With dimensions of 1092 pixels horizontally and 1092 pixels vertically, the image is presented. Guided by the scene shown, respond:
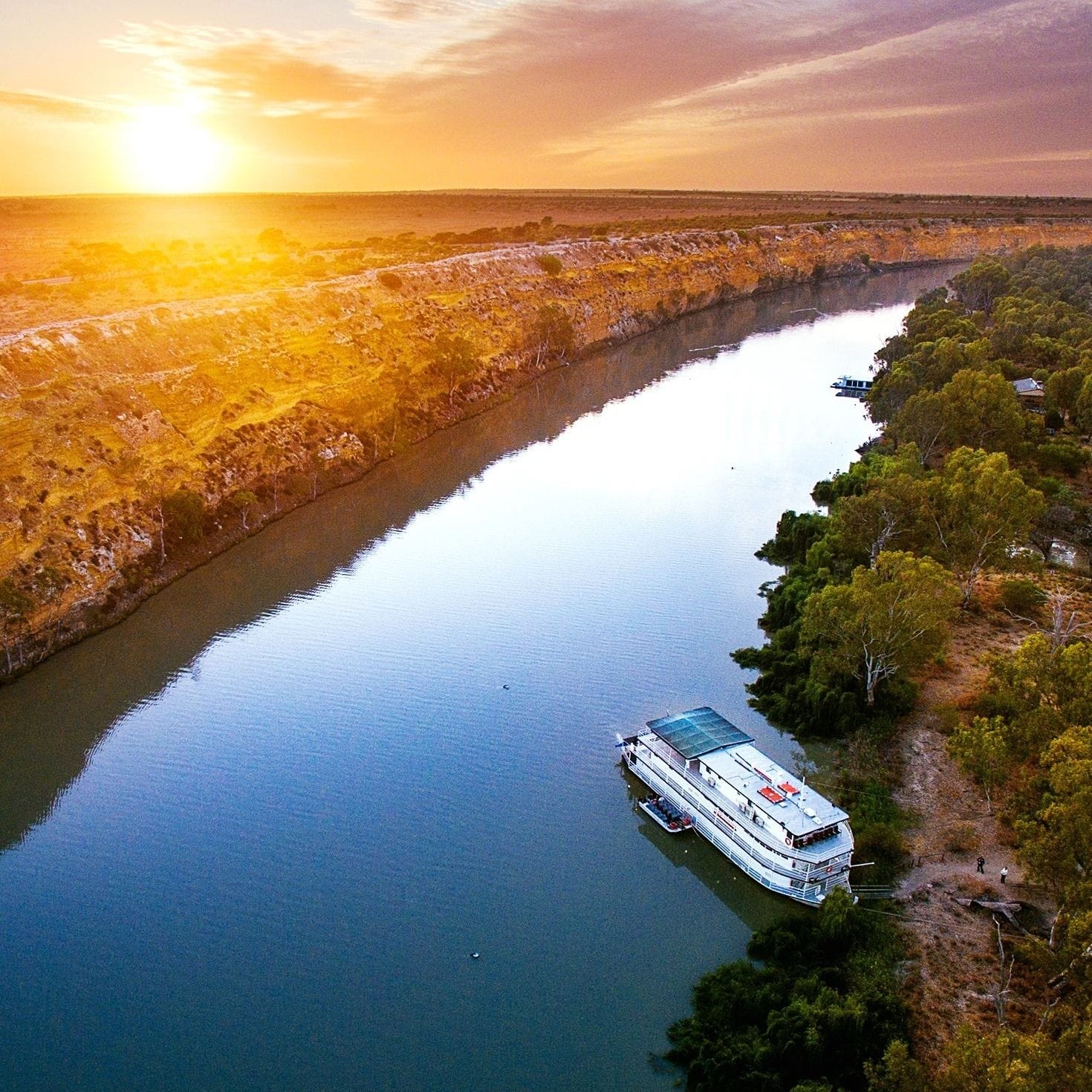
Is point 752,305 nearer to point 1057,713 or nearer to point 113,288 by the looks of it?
point 113,288

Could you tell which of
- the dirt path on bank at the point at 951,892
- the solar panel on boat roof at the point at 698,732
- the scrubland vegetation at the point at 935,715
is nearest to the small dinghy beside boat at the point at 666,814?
the solar panel on boat roof at the point at 698,732

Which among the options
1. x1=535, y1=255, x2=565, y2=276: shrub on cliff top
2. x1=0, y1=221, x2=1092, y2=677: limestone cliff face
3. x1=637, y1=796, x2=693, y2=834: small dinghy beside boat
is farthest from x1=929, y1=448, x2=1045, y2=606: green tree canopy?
x1=535, y1=255, x2=565, y2=276: shrub on cliff top

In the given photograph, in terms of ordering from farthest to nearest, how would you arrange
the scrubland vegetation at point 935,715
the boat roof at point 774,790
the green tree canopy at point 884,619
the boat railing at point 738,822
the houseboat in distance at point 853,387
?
1. the houseboat in distance at point 853,387
2. the green tree canopy at point 884,619
3. the boat roof at point 774,790
4. the boat railing at point 738,822
5. the scrubland vegetation at point 935,715

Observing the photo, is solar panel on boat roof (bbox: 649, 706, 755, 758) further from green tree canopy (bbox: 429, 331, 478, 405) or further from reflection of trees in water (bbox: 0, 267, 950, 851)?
green tree canopy (bbox: 429, 331, 478, 405)

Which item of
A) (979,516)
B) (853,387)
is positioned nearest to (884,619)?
(979,516)

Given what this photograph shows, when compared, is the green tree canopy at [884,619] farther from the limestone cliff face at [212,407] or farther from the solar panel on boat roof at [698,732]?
the limestone cliff face at [212,407]

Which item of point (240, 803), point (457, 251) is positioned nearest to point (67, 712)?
point (240, 803)

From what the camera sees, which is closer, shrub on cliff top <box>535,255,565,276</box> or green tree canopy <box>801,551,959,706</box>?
green tree canopy <box>801,551,959,706</box>
